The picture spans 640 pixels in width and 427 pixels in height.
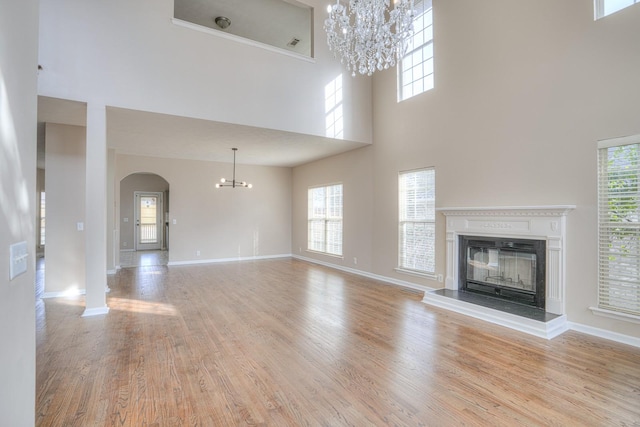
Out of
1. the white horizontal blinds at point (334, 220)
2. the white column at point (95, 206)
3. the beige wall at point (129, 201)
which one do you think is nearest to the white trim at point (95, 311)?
the white column at point (95, 206)

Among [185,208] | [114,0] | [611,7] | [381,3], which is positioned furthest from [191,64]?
[611,7]

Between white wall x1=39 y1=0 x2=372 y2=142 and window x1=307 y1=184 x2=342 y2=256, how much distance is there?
7.99 ft

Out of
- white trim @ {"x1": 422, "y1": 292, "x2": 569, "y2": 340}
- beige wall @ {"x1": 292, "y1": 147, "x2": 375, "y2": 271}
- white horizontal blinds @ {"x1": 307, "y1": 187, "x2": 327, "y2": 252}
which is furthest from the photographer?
white horizontal blinds @ {"x1": 307, "y1": 187, "x2": 327, "y2": 252}

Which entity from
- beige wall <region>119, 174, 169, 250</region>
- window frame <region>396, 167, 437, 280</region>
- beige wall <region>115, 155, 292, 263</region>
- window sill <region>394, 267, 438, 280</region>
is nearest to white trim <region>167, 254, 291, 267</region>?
beige wall <region>115, 155, 292, 263</region>

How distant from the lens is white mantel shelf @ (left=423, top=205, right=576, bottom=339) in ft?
12.2

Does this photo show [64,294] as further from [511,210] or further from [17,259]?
[511,210]

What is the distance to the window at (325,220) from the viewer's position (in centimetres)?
778

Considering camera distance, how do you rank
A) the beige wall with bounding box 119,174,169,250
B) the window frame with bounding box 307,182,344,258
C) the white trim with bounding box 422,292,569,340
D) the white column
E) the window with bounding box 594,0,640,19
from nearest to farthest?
the window with bounding box 594,0,640,19 < the white trim with bounding box 422,292,569,340 < the white column < the window frame with bounding box 307,182,344,258 < the beige wall with bounding box 119,174,169,250

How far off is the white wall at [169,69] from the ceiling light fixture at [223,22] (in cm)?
208

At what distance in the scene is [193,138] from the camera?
605 centimetres

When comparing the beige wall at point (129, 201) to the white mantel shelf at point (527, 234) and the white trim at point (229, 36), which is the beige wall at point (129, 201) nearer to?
the white trim at point (229, 36)

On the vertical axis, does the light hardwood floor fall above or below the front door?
below

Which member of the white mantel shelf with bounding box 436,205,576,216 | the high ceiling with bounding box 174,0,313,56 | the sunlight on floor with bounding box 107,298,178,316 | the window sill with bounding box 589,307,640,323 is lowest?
the sunlight on floor with bounding box 107,298,178,316

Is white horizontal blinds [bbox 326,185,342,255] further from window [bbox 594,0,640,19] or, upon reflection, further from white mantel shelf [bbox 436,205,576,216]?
window [bbox 594,0,640,19]
